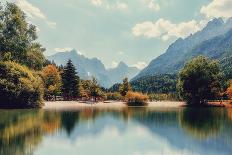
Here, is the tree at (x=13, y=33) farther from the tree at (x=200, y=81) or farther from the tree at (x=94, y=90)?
the tree at (x=200, y=81)

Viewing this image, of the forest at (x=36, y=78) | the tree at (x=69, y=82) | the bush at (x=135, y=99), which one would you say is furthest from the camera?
the tree at (x=69, y=82)

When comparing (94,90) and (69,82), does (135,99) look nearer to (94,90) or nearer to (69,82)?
(94,90)

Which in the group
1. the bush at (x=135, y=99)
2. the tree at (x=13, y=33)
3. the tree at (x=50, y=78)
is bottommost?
the bush at (x=135, y=99)

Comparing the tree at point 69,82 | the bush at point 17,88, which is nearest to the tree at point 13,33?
the bush at point 17,88

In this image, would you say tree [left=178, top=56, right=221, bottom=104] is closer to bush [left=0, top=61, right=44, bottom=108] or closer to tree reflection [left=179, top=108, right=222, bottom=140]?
bush [left=0, top=61, right=44, bottom=108]

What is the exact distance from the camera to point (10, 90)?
220 ft

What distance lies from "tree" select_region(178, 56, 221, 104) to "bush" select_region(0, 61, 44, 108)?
138 feet

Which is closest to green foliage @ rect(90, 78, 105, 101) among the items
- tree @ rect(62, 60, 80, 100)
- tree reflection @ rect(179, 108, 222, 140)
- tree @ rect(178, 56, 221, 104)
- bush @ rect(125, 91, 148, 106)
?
tree @ rect(62, 60, 80, 100)

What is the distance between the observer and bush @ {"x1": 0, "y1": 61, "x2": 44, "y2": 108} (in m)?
67.4

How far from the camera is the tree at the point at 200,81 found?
A: 317 feet

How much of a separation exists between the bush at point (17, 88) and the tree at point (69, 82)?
34924 millimetres

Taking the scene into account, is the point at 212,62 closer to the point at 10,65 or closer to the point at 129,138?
the point at 10,65

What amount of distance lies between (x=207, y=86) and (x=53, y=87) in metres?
41.7

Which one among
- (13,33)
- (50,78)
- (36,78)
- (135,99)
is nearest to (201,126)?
(36,78)
